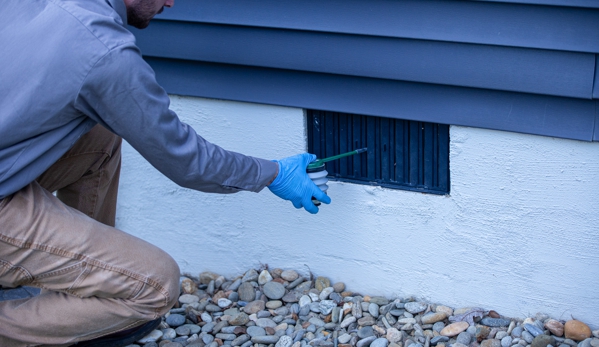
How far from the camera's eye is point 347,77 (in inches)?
101

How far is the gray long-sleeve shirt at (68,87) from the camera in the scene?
1.85 metres

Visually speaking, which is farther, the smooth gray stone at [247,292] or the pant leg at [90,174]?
the smooth gray stone at [247,292]

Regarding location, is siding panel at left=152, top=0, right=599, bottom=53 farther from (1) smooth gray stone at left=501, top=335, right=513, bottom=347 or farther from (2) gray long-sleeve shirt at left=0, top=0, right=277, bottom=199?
(1) smooth gray stone at left=501, top=335, right=513, bottom=347

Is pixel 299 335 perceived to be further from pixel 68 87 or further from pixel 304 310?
pixel 68 87

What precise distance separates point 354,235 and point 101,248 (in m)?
1.03

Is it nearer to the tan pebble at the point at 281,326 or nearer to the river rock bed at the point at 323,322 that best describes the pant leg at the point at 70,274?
the river rock bed at the point at 323,322

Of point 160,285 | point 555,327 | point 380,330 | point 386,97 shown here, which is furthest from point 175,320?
point 555,327

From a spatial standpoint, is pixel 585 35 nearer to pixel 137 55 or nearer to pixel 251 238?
pixel 137 55

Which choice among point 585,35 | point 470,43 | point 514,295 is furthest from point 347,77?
point 514,295

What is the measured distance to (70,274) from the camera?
2.15 m

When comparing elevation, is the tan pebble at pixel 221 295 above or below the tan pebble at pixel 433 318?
below

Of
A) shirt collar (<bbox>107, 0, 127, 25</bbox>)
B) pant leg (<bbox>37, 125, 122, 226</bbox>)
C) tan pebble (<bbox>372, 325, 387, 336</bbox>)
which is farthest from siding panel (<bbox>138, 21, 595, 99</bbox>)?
tan pebble (<bbox>372, 325, 387, 336</bbox>)

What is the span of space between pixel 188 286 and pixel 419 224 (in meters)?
1.05

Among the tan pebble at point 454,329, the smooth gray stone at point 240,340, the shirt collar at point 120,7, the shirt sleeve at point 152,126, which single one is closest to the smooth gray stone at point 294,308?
the smooth gray stone at point 240,340
